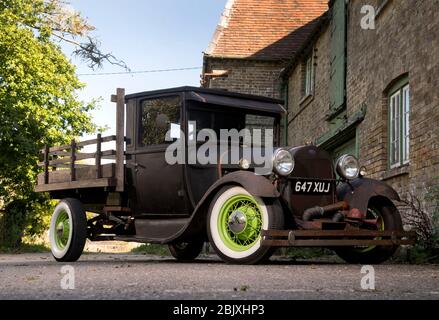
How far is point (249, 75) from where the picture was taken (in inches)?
755

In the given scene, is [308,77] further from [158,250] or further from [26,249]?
[26,249]

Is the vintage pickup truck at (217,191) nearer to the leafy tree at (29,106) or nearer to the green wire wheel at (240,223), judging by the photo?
the green wire wheel at (240,223)

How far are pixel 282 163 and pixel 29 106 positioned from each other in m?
12.8

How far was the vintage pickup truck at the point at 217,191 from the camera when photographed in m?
6.25

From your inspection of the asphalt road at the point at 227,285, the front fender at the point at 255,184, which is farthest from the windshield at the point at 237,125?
the asphalt road at the point at 227,285

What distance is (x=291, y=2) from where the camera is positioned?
21.3 m

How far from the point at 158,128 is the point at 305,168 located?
1.78 metres

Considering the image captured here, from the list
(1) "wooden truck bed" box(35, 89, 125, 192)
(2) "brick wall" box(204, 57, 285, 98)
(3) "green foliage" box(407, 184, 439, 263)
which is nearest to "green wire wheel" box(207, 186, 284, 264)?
(1) "wooden truck bed" box(35, 89, 125, 192)

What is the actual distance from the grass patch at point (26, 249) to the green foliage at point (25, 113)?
31 centimetres

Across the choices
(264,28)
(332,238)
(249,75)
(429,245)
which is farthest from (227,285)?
(264,28)

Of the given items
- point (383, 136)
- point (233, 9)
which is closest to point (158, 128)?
point (383, 136)

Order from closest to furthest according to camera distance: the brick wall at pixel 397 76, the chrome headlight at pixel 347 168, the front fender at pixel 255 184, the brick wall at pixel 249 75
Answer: the front fender at pixel 255 184, the chrome headlight at pixel 347 168, the brick wall at pixel 397 76, the brick wall at pixel 249 75
